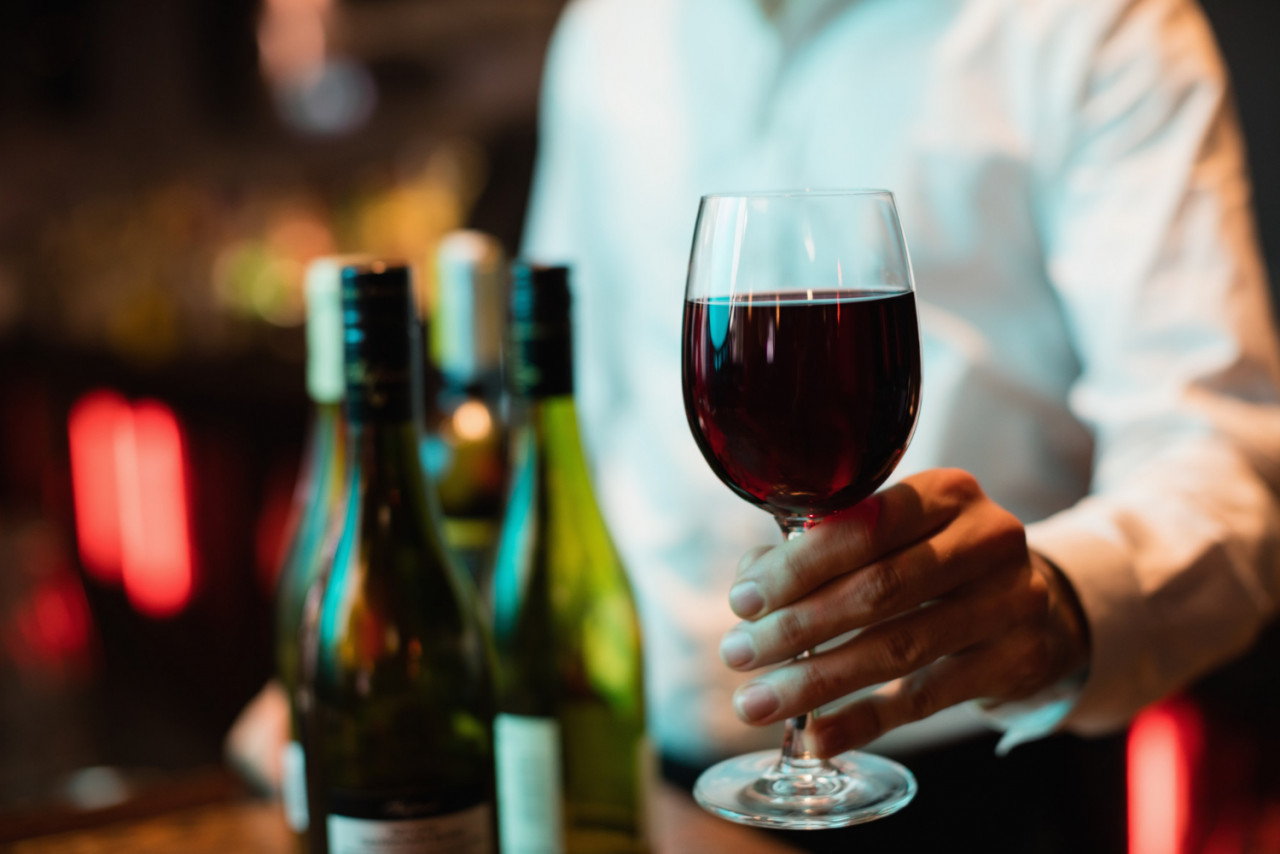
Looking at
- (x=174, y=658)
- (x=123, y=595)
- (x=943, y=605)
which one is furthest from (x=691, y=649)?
(x=123, y=595)

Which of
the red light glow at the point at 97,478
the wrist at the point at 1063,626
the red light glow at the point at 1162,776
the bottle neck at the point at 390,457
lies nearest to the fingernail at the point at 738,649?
the wrist at the point at 1063,626

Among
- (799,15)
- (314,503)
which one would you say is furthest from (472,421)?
(799,15)

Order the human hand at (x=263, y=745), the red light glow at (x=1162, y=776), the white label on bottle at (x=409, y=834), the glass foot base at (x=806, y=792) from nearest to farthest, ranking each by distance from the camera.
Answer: the glass foot base at (x=806, y=792) → the white label on bottle at (x=409, y=834) → the human hand at (x=263, y=745) → the red light glow at (x=1162, y=776)

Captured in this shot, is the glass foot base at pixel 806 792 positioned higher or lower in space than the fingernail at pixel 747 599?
lower

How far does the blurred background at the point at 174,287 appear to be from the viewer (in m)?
2.75

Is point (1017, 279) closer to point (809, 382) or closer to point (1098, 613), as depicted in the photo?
point (1098, 613)

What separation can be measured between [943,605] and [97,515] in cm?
371

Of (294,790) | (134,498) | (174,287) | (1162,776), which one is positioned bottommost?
(1162,776)

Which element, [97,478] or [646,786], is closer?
[646,786]

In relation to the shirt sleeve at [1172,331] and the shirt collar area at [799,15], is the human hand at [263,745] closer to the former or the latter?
the shirt sleeve at [1172,331]

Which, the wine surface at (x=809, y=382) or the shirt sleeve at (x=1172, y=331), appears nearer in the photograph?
the wine surface at (x=809, y=382)

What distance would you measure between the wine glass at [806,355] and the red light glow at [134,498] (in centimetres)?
325

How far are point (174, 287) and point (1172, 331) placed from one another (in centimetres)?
299

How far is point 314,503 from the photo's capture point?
1009 millimetres
